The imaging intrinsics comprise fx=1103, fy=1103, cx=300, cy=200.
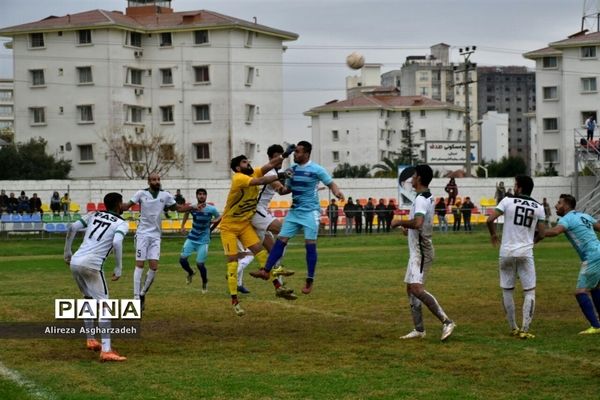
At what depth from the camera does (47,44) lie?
8700cm

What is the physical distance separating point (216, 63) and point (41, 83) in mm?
14064

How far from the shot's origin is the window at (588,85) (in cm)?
9406

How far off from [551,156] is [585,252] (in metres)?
86.1

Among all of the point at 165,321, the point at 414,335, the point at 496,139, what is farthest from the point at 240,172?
the point at 496,139

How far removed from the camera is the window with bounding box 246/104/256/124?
87.8 meters

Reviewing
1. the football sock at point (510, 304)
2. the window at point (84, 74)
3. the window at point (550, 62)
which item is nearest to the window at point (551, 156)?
the window at point (550, 62)

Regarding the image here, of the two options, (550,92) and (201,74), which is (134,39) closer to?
(201,74)

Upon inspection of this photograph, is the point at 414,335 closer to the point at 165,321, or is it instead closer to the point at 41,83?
the point at 165,321

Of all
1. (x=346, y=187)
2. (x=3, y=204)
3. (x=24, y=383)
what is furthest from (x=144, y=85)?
(x=24, y=383)

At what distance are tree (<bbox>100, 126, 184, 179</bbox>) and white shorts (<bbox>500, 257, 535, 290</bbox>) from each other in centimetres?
6838

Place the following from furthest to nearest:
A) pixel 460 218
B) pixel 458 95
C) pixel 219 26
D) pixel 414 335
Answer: pixel 458 95
pixel 219 26
pixel 460 218
pixel 414 335

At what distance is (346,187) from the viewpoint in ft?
217

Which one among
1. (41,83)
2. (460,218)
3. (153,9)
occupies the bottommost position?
(460,218)

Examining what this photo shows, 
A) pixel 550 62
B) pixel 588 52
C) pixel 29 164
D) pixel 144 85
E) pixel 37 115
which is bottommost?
pixel 29 164
